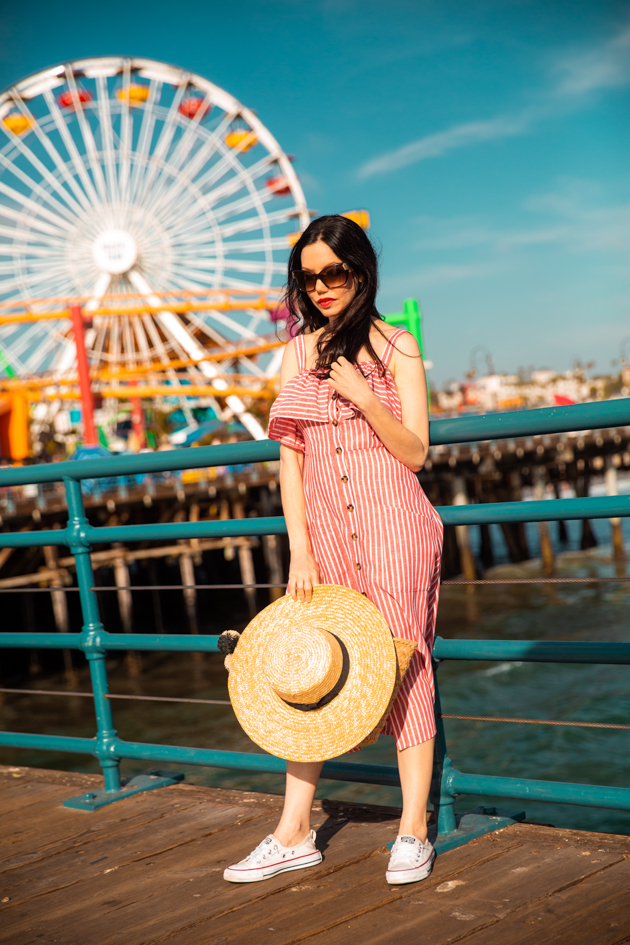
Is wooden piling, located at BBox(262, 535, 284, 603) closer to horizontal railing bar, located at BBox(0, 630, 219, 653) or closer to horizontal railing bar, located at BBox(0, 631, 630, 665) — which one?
horizontal railing bar, located at BBox(0, 630, 219, 653)

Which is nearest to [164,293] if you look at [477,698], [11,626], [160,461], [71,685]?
[11,626]

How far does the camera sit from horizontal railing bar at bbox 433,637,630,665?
1895mm

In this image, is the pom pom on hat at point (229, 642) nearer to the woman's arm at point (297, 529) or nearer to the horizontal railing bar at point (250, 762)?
the woman's arm at point (297, 529)

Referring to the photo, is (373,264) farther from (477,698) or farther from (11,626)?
(11,626)

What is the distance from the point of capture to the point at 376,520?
2018 mm

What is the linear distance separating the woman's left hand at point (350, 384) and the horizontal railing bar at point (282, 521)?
1.05ft

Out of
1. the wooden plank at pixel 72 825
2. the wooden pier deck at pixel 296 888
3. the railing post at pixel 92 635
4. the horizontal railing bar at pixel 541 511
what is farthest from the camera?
the railing post at pixel 92 635

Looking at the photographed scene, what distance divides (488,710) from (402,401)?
9.89 meters

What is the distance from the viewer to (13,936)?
6.29 ft

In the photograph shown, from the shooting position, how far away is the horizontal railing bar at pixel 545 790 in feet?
6.18

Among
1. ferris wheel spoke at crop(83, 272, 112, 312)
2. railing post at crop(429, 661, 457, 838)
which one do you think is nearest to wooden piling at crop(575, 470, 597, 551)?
ferris wheel spoke at crop(83, 272, 112, 312)

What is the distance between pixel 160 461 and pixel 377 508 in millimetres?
776

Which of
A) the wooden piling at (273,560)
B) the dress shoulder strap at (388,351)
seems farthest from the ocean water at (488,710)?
the dress shoulder strap at (388,351)

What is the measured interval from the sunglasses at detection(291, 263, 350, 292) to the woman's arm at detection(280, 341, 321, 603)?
0.17 m
